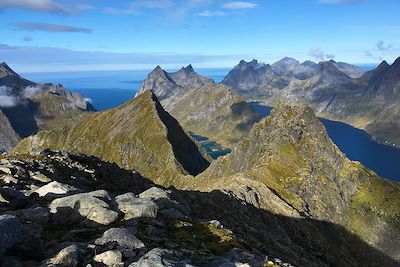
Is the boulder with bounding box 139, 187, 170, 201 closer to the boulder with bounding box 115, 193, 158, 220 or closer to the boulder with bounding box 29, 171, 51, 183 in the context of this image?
the boulder with bounding box 115, 193, 158, 220

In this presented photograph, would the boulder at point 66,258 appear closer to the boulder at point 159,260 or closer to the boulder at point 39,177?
the boulder at point 159,260

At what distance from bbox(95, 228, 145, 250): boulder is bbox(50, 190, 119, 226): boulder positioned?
433 centimetres

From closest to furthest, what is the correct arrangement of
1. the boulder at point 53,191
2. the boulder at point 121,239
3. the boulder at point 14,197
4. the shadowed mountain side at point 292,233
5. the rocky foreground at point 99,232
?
1. the rocky foreground at point 99,232
2. the boulder at point 121,239
3. the boulder at point 14,197
4. the boulder at point 53,191
5. the shadowed mountain side at point 292,233

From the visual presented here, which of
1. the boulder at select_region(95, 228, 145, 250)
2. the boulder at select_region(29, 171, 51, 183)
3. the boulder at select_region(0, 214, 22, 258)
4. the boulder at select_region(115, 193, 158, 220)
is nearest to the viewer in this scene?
the boulder at select_region(0, 214, 22, 258)

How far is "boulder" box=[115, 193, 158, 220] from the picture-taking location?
32.1 m

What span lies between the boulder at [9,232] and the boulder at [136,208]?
10.5 m

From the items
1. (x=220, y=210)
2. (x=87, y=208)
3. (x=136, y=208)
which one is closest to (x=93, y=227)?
(x=87, y=208)

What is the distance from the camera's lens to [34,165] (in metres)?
47.2

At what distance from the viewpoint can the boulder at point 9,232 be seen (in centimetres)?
2031

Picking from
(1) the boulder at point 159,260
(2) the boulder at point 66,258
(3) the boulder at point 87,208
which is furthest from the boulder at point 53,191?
(1) the boulder at point 159,260

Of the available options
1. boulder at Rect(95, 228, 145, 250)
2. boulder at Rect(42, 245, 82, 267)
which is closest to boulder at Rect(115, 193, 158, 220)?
boulder at Rect(95, 228, 145, 250)

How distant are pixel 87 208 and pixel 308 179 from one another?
127 meters

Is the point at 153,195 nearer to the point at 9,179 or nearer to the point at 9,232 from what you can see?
the point at 9,179

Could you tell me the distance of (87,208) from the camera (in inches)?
1187
